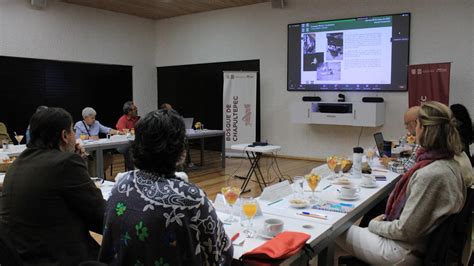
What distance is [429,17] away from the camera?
670cm

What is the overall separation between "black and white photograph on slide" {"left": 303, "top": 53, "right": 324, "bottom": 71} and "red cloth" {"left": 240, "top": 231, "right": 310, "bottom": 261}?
20.7 ft

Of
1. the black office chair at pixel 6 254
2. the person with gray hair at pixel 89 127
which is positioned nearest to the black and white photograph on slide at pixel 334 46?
the person with gray hair at pixel 89 127

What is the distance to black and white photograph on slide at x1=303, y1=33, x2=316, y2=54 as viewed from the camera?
7.68 meters

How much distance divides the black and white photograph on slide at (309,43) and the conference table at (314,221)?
17.3ft

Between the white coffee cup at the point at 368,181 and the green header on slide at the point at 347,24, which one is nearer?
the white coffee cup at the point at 368,181

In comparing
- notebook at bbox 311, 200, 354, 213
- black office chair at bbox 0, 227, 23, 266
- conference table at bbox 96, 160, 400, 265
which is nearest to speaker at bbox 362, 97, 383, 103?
conference table at bbox 96, 160, 400, 265

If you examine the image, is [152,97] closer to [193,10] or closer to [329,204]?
[193,10]

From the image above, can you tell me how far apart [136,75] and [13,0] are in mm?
3080

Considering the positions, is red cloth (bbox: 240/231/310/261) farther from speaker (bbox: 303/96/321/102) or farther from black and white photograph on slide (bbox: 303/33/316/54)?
black and white photograph on slide (bbox: 303/33/316/54)

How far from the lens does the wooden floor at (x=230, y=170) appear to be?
593 centimetres

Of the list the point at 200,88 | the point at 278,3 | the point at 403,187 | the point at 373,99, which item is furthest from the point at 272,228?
the point at 200,88

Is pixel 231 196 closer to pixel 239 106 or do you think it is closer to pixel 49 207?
pixel 49 207

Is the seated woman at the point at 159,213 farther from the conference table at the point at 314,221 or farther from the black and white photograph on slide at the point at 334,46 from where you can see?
the black and white photograph on slide at the point at 334,46

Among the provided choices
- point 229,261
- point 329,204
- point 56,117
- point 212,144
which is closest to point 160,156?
point 229,261
